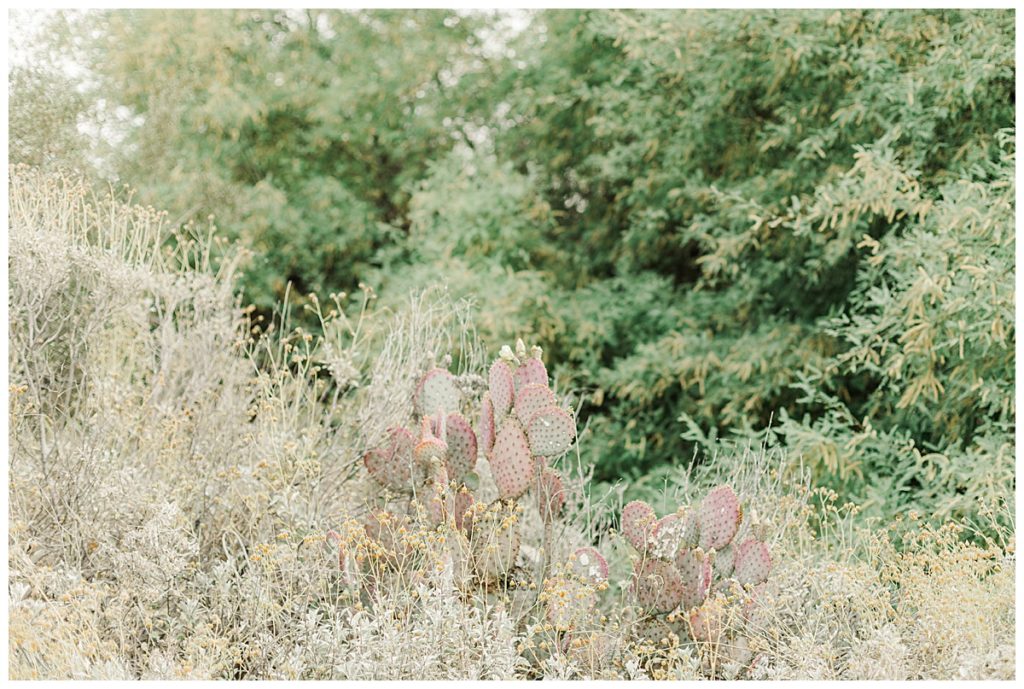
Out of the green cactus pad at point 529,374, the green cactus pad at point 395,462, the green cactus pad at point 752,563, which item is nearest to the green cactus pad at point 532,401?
the green cactus pad at point 529,374

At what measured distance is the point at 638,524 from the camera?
3.54 m

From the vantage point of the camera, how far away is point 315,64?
7543 millimetres

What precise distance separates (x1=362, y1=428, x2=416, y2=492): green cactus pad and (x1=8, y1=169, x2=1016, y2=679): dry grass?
193mm

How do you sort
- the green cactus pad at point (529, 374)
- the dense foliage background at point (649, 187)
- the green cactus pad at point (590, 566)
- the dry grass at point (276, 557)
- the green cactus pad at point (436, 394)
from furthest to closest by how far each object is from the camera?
1. the dense foliage background at point (649, 187)
2. the green cactus pad at point (436, 394)
3. the green cactus pad at point (529, 374)
4. the green cactus pad at point (590, 566)
5. the dry grass at point (276, 557)

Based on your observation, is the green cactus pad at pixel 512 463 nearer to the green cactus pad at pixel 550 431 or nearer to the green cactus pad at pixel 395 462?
the green cactus pad at pixel 550 431

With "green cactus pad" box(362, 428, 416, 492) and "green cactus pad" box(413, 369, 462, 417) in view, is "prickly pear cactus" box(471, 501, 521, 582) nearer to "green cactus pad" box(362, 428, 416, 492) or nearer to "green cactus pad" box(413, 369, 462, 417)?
"green cactus pad" box(362, 428, 416, 492)

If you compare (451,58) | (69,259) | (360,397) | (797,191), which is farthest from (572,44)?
(69,259)

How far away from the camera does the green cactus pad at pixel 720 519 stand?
3.51 m

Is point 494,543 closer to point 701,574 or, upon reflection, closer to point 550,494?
point 550,494

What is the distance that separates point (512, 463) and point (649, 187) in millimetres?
3402

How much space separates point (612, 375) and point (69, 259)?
3.30 m

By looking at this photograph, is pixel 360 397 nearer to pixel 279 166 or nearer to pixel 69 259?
pixel 69 259

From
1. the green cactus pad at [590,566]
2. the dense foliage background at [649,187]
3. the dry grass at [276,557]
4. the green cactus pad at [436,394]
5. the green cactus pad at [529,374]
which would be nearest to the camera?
the dry grass at [276,557]

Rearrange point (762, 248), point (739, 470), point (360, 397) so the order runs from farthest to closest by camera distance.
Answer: point (762, 248) → point (360, 397) → point (739, 470)
